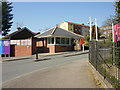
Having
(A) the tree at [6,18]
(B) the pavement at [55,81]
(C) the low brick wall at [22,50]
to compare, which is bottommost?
(B) the pavement at [55,81]

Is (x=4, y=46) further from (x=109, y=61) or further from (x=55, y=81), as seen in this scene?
(x=109, y=61)

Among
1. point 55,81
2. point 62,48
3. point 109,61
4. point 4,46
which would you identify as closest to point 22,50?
point 4,46

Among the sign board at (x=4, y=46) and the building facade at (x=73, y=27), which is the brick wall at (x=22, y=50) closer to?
the sign board at (x=4, y=46)

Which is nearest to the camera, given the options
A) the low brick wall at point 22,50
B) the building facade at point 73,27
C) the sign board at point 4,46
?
the sign board at point 4,46

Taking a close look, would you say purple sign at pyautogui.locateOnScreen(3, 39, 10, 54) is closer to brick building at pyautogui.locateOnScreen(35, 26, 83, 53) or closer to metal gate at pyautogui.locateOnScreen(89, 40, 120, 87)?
brick building at pyautogui.locateOnScreen(35, 26, 83, 53)

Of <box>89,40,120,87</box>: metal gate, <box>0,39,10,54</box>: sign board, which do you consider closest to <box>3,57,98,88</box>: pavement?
<box>89,40,120,87</box>: metal gate

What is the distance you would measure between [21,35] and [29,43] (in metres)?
11.9

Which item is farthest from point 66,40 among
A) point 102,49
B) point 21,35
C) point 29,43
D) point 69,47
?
point 102,49

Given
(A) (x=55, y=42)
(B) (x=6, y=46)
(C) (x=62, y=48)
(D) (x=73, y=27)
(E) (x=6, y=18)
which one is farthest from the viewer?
(D) (x=73, y=27)

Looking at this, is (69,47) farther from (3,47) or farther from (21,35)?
(21,35)

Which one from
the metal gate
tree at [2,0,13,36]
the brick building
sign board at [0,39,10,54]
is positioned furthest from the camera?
tree at [2,0,13,36]

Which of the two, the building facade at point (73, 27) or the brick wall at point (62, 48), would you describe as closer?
the brick wall at point (62, 48)

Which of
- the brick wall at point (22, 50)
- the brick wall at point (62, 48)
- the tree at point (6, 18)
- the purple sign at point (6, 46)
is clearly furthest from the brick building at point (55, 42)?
the tree at point (6, 18)

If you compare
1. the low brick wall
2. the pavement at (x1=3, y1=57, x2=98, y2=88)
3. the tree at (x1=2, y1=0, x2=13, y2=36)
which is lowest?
the pavement at (x1=3, y1=57, x2=98, y2=88)
